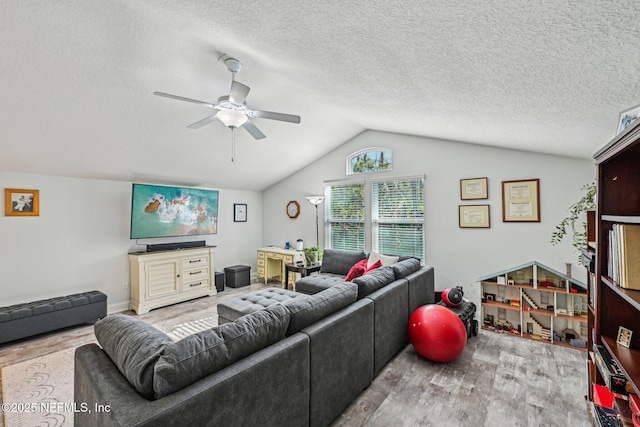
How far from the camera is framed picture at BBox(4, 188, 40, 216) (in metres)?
3.38

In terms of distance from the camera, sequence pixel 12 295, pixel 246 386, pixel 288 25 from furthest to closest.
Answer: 1. pixel 12 295
2. pixel 288 25
3. pixel 246 386

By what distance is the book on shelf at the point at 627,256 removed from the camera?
1183mm

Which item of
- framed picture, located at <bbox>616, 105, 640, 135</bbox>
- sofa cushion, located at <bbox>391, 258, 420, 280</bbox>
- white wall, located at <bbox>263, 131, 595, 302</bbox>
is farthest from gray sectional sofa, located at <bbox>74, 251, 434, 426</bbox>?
white wall, located at <bbox>263, 131, 595, 302</bbox>

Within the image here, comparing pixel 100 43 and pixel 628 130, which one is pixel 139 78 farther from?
pixel 628 130

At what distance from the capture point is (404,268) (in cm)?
313

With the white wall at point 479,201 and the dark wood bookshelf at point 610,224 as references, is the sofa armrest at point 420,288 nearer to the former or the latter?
the white wall at point 479,201

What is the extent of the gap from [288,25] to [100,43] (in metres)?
1.53

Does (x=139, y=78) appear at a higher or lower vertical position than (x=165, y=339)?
higher

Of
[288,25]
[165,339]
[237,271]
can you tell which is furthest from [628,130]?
[237,271]

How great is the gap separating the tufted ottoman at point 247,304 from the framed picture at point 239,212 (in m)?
2.81

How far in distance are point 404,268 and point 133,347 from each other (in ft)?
8.52

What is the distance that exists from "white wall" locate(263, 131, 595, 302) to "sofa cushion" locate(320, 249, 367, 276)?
1086mm

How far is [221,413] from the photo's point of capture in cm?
118

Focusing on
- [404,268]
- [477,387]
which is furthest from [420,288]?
[477,387]
